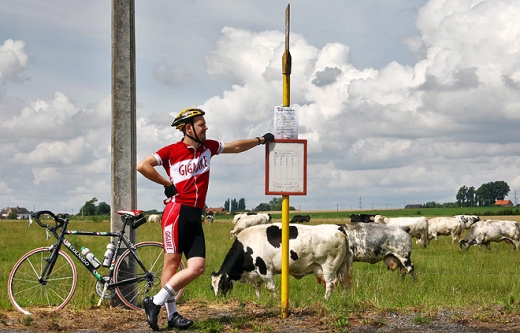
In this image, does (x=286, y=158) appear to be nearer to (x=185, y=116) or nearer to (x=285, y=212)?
(x=285, y=212)

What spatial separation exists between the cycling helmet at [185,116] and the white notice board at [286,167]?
1002 millimetres

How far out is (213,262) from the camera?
70.1 ft

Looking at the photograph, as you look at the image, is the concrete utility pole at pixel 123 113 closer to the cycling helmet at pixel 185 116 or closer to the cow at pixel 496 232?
the cycling helmet at pixel 185 116

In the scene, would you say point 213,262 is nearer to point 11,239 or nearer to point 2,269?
point 2,269

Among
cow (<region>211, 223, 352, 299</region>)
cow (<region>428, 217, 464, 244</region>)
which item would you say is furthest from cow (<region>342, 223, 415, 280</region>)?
cow (<region>428, 217, 464, 244</region>)

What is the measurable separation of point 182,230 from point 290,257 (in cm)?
562

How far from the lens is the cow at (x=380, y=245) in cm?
1727

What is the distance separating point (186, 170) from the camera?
7707 mm

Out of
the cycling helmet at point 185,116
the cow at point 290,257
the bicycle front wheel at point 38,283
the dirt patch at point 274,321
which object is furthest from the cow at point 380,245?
the cycling helmet at point 185,116

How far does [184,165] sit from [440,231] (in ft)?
105

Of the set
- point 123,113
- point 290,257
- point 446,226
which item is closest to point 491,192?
point 446,226

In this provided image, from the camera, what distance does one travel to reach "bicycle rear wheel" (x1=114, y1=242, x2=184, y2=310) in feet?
29.1

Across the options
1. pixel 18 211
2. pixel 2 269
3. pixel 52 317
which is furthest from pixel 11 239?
pixel 18 211

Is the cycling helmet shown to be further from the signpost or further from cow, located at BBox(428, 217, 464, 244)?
cow, located at BBox(428, 217, 464, 244)
